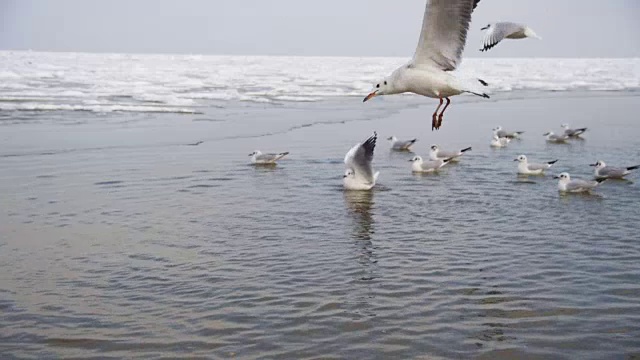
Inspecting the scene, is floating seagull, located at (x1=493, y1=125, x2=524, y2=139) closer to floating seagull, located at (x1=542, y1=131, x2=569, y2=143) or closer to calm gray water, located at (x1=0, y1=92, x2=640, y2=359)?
floating seagull, located at (x1=542, y1=131, x2=569, y2=143)

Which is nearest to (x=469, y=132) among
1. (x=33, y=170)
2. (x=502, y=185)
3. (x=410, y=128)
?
(x=410, y=128)

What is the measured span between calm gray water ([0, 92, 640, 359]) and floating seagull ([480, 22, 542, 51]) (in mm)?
2008

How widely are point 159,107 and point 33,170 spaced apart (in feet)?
39.7

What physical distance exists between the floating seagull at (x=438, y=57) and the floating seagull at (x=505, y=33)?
42.7 inches

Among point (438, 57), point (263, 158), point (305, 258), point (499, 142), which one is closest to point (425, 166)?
point (263, 158)

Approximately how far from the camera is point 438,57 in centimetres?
716

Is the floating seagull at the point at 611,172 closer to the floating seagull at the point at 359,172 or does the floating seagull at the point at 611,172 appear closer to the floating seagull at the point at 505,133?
the floating seagull at the point at 359,172

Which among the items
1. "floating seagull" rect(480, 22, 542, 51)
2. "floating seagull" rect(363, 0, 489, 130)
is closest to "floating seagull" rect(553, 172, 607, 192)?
"floating seagull" rect(480, 22, 542, 51)

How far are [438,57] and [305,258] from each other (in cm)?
238

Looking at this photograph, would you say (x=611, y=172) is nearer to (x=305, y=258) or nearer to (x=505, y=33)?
(x=505, y=33)

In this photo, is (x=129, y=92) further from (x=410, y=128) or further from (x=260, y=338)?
(x=260, y=338)

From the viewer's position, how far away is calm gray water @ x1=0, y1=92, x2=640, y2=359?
4785 mm

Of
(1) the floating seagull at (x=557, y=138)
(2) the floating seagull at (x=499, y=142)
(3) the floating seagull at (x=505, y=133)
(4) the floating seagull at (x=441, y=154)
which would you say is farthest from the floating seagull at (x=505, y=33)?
(1) the floating seagull at (x=557, y=138)

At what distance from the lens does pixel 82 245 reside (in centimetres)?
716
